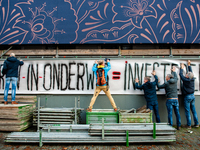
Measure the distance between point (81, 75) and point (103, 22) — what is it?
7.35 m

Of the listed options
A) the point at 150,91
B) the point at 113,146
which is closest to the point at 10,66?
the point at 113,146

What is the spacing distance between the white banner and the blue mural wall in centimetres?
637

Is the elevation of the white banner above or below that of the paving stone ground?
above

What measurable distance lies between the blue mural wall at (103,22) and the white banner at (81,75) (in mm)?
6369

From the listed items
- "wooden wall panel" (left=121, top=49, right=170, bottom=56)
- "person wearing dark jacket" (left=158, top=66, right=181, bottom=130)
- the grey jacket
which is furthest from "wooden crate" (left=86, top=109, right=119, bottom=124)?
"wooden wall panel" (left=121, top=49, right=170, bottom=56)

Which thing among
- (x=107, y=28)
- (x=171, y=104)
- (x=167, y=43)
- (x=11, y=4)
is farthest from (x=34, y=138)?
(x=11, y=4)

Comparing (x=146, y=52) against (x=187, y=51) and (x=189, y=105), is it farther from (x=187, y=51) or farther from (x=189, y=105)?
(x=189, y=105)

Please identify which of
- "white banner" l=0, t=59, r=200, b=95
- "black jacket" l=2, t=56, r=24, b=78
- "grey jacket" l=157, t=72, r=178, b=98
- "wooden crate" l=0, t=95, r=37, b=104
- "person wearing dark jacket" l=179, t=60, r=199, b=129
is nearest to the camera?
"grey jacket" l=157, t=72, r=178, b=98

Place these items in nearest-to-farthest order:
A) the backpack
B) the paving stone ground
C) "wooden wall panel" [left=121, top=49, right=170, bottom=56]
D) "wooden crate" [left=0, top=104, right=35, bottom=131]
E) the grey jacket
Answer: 1. the paving stone ground
2. "wooden crate" [left=0, top=104, right=35, bottom=131]
3. the backpack
4. the grey jacket
5. "wooden wall panel" [left=121, top=49, right=170, bottom=56]

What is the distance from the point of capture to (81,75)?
626cm

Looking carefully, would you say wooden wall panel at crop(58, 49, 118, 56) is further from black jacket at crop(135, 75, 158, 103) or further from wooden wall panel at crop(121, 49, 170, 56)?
black jacket at crop(135, 75, 158, 103)

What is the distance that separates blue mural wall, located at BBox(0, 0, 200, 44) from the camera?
12156mm

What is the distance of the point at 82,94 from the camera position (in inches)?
244

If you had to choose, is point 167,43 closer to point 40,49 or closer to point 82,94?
point 82,94
